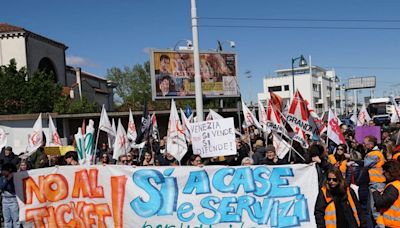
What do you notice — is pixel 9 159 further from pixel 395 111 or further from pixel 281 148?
pixel 395 111

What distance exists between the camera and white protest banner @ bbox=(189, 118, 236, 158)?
25.5ft

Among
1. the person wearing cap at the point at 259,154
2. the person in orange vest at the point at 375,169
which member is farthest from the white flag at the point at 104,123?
the person in orange vest at the point at 375,169

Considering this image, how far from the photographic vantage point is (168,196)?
6.56m

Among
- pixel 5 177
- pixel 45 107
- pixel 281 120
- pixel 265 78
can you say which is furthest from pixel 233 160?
pixel 265 78

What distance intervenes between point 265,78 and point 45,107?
53.9 metres

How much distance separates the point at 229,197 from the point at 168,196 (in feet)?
3.02

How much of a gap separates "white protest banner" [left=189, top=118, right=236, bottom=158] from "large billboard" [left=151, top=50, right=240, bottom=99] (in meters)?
18.6

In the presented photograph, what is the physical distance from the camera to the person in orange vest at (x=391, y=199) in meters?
4.28

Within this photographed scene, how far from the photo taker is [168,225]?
642 centimetres

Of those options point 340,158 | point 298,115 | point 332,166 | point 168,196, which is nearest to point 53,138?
point 168,196

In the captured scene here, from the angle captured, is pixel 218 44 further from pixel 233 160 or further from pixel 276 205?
pixel 276 205

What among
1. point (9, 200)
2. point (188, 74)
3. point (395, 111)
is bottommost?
point (9, 200)

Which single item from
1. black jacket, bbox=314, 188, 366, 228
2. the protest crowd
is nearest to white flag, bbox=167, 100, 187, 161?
the protest crowd

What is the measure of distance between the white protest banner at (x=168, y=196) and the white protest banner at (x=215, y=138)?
126 centimetres
